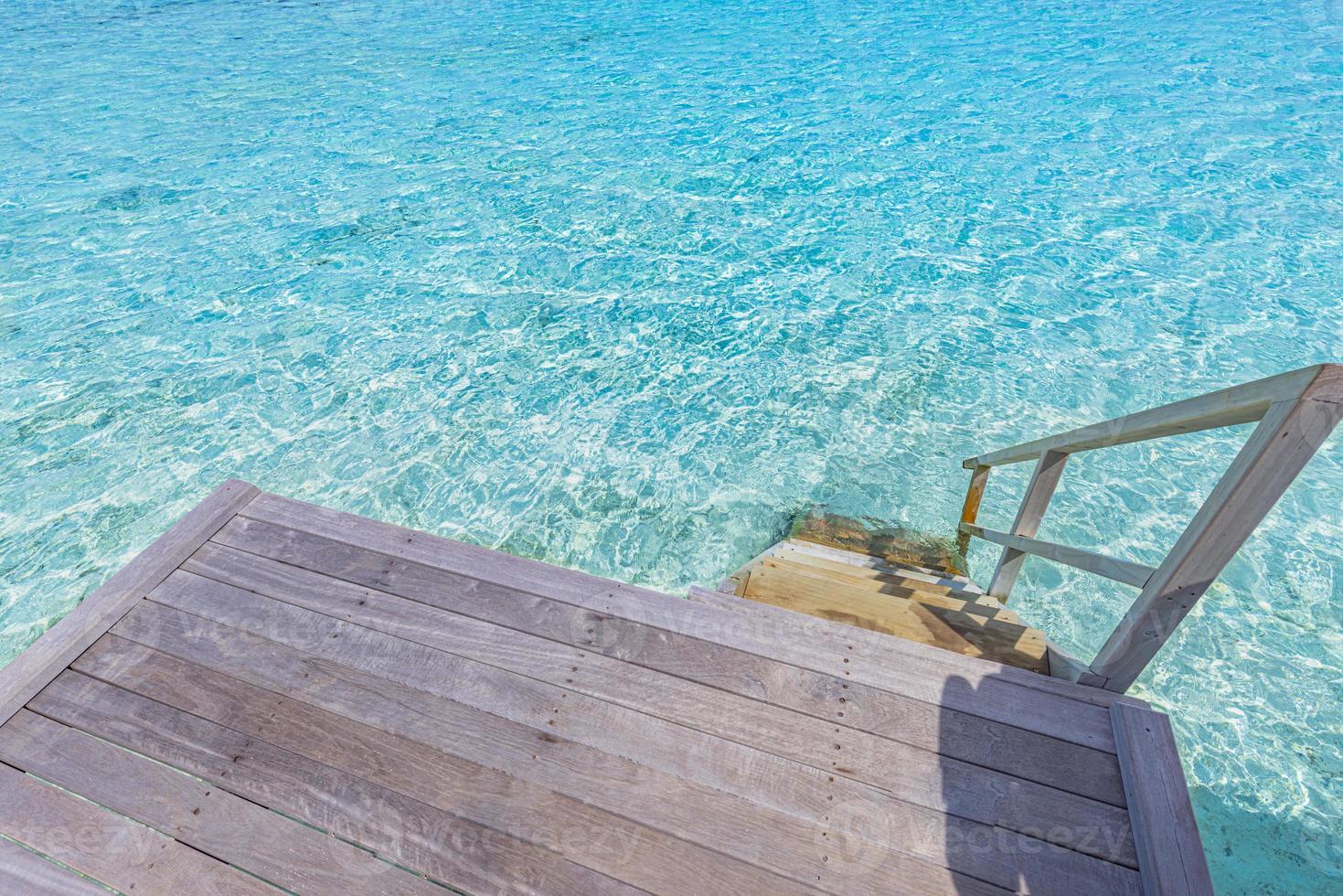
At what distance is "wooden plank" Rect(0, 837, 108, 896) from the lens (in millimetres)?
2102

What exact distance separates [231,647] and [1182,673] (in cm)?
507

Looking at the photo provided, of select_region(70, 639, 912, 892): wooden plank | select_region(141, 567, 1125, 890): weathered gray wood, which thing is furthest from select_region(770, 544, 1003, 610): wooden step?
select_region(70, 639, 912, 892): wooden plank

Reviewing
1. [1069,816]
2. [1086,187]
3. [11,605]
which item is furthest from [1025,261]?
[11,605]

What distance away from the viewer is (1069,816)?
2145 millimetres

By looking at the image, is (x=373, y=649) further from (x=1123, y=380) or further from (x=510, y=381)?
(x=1123, y=380)

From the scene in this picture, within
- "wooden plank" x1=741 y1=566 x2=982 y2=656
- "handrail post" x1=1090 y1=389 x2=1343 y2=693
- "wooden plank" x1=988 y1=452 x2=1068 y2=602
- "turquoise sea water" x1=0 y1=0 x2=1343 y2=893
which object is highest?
"handrail post" x1=1090 y1=389 x2=1343 y2=693

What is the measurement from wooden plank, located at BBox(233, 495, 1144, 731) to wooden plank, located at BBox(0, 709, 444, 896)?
3.47 feet

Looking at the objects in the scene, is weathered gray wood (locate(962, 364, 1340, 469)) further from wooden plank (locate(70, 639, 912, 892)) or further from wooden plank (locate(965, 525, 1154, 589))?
wooden plank (locate(70, 639, 912, 892))

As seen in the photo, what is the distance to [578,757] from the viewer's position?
7.73 feet

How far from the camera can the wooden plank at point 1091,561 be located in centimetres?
232

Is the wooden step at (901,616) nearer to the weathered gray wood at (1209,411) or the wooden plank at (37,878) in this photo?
the weathered gray wood at (1209,411)

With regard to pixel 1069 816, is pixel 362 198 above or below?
below

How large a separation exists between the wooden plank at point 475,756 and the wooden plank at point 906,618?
4.05ft

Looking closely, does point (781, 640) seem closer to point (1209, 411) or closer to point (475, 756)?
point (475, 756)
